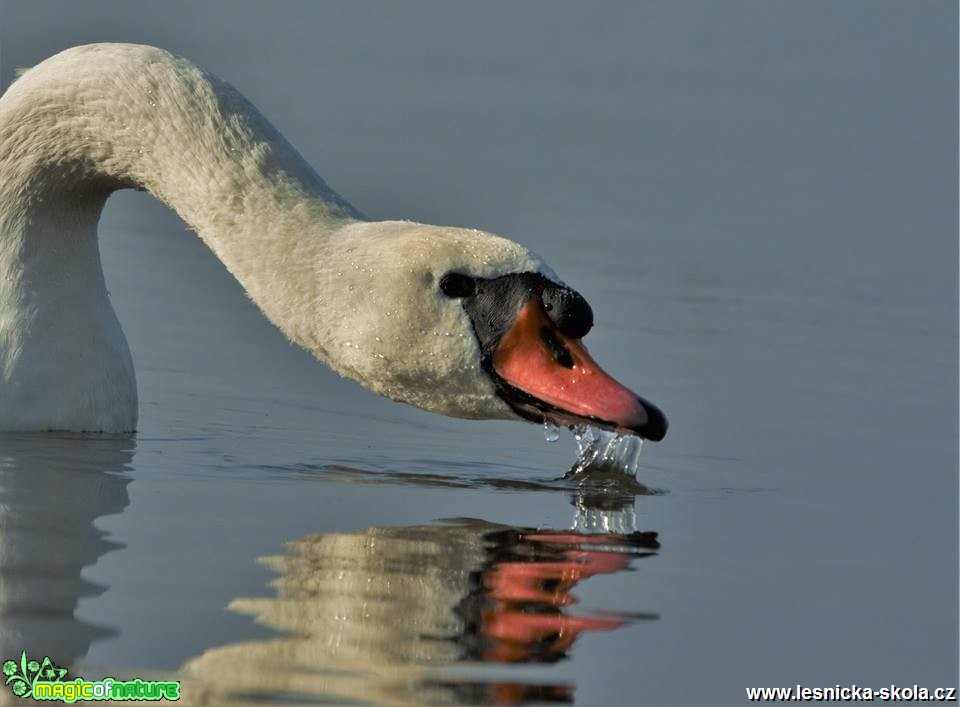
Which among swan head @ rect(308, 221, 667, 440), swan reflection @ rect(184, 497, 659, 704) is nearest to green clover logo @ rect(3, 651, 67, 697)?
swan reflection @ rect(184, 497, 659, 704)

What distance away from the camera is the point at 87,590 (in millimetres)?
6734

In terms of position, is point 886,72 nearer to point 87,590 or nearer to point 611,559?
point 611,559

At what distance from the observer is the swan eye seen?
7891 millimetres

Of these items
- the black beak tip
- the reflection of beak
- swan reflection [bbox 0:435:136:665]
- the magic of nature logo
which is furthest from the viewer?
the reflection of beak

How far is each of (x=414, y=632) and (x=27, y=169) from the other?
3.94 m

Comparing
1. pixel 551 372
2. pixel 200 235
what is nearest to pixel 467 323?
pixel 551 372

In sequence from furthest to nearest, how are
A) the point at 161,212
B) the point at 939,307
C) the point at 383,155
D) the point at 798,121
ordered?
1. the point at 798,121
2. the point at 383,155
3. the point at 161,212
4. the point at 939,307

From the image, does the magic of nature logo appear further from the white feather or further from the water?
the white feather

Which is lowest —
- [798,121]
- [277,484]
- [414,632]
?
[414,632]

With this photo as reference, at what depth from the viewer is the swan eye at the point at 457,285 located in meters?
7.89

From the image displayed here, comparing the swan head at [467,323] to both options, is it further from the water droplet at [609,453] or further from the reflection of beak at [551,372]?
the water droplet at [609,453]

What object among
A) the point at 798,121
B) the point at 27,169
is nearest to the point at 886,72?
the point at 798,121

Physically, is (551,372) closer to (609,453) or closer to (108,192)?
(609,453)

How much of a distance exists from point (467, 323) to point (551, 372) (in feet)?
1.19
